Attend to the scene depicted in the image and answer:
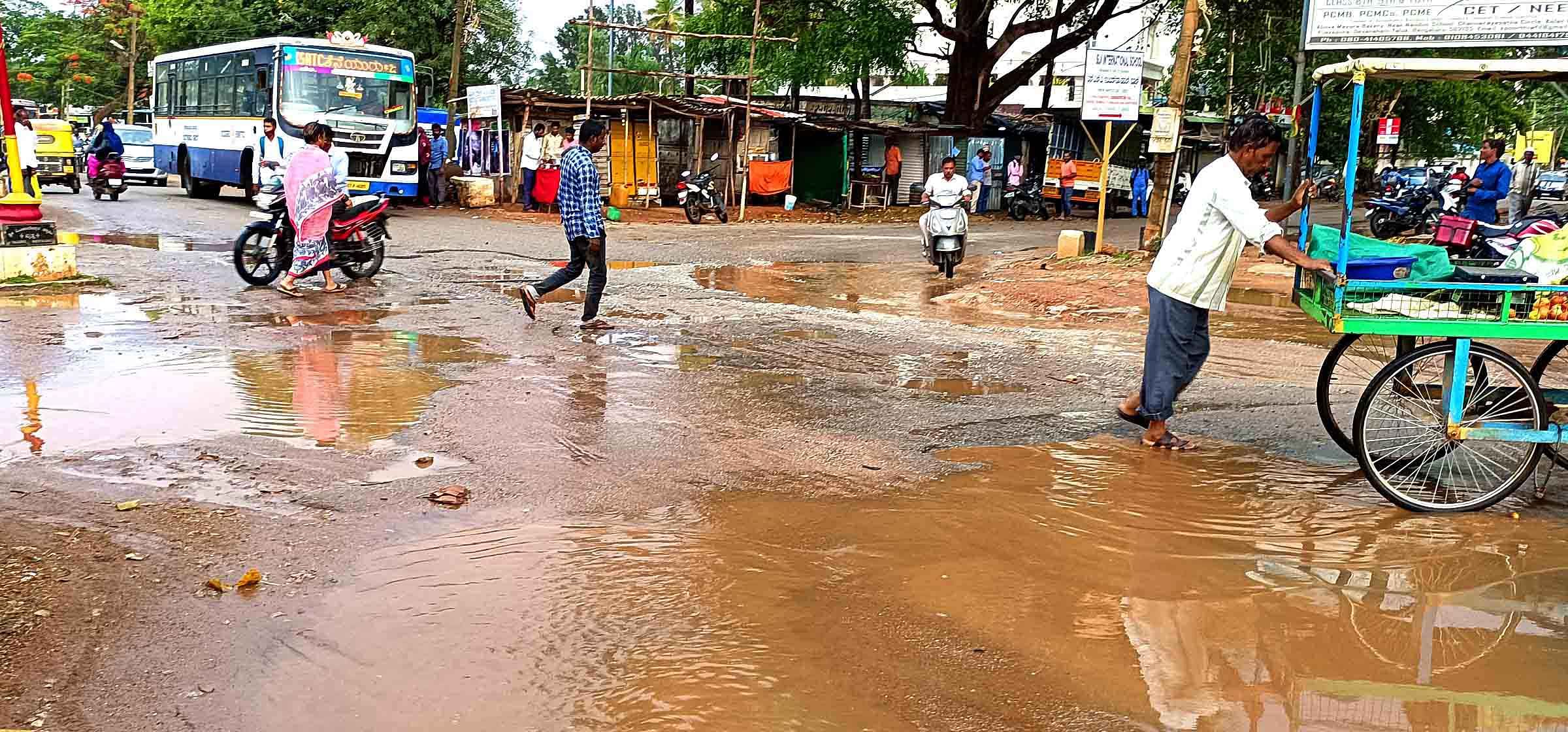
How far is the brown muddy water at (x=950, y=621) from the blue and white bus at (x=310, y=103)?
17.9m

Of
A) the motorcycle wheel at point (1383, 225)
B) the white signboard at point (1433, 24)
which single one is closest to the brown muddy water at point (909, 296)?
the white signboard at point (1433, 24)

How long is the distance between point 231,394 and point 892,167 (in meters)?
22.8

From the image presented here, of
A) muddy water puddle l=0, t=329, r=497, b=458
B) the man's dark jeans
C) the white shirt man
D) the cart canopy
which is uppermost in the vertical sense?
the cart canopy

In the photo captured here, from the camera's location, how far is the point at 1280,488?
214 inches

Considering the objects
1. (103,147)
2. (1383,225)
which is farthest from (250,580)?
(103,147)

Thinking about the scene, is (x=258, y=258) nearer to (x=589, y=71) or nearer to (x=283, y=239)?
(x=283, y=239)

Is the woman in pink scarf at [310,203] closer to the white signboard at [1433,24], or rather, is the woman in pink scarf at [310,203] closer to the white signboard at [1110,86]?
the white signboard at [1110,86]

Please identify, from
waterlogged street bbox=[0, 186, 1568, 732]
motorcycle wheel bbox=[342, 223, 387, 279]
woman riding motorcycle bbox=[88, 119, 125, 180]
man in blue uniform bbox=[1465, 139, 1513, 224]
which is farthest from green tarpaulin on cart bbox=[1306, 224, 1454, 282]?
woman riding motorcycle bbox=[88, 119, 125, 180]

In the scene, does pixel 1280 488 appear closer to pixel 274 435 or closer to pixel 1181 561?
pixel 1181 561

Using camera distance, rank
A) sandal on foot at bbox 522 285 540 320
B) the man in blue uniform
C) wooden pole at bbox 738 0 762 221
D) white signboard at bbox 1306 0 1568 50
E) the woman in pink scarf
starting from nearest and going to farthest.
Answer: sandal on foot at bbox 522 285 540 320 < the woman in pink scarf < white signboard at bbox 1306 0 1568 50 < the man in blue uniform < wooden pole at bbox 738 0 762 221

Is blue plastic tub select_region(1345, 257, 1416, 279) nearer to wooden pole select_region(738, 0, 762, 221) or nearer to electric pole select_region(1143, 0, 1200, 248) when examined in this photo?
electric pole select_region(1143, 0, 1200, 248)

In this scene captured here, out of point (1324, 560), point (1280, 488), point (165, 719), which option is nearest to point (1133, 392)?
point (1280, 488)

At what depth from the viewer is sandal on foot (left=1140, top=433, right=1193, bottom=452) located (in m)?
6.08

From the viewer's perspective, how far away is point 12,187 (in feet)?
35.3
